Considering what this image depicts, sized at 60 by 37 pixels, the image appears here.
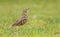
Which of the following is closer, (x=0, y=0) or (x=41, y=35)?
(x=41, y=35)

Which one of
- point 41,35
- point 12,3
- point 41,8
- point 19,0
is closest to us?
point 41,35

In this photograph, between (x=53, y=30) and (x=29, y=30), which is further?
(x=53, y=30)

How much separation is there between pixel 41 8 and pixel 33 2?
336 centimetres

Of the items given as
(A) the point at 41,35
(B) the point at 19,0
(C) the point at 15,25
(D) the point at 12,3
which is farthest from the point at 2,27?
(B) the point at 19,0

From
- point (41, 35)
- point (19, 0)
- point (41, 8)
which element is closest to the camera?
point (41, 35)

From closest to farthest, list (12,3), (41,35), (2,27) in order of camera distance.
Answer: (41,35) < (2,27) < (12,3)

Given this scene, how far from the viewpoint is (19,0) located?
27.5 meters

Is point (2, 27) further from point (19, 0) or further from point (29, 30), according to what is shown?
point (19, 0)

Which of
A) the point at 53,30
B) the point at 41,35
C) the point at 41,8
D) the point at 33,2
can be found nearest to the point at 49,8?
the point at 41,8

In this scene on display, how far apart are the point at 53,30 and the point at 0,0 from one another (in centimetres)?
1510

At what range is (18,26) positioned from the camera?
39.2 ft

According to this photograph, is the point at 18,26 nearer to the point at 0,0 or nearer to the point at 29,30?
the point at 29,30

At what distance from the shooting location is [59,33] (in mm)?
12016

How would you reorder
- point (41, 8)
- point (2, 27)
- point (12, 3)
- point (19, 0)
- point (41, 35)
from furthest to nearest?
→ 1. point (19, 0)
2. point (12, 3)
3. point (41, 8)
4. point (2, 27)
5. point (41, 35)
